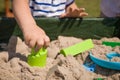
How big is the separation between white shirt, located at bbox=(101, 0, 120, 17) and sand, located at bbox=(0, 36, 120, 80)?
46cm

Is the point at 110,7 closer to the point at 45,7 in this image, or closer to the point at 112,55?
the point at 45,7

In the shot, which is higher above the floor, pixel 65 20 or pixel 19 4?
pixel 19 4

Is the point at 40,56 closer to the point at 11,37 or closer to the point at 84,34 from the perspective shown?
the point at 11,37

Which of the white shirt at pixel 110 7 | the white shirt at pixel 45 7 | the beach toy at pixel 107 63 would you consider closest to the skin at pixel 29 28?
the beach toy at pixel 107 63

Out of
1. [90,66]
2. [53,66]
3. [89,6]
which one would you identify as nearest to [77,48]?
[90,66]

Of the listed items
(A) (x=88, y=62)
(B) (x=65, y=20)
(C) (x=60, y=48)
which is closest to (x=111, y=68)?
(A) (x=88, y=62)

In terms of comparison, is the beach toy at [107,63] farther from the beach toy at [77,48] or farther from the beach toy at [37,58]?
the beach toy at [37,58]

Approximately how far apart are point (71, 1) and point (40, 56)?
71cm

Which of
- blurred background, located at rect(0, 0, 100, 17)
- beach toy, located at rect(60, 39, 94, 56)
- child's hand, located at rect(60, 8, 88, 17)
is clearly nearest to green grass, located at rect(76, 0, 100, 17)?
blurred background, located at rect(0, 0, 100, 17)

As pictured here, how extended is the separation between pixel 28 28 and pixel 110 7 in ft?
2.72

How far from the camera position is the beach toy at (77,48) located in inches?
49.8

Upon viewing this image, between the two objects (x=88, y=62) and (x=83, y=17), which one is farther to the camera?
(x=83, y=17)

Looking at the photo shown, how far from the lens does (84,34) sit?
1.51m

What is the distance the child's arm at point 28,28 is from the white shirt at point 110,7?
72 centimetres
